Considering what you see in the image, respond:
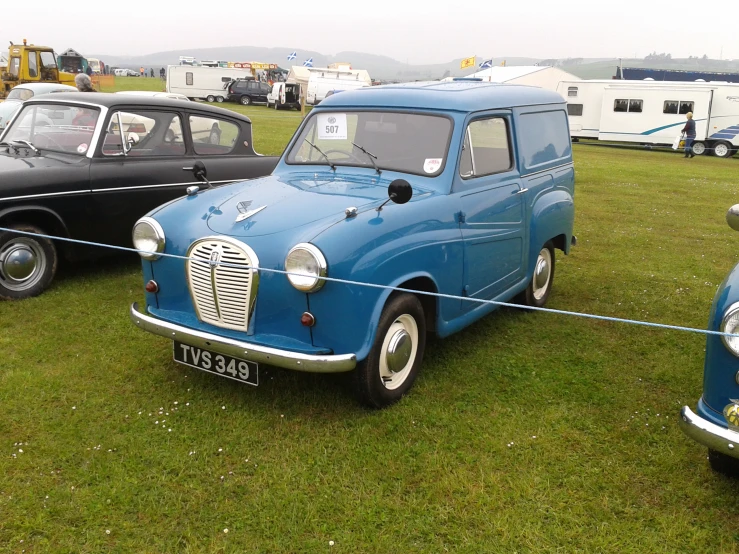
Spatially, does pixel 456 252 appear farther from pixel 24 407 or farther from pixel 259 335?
pixel 24 407

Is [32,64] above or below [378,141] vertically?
above

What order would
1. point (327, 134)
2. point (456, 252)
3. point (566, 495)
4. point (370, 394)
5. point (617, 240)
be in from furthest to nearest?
point (617, 240) → point (327, 134) → point (456, 252) → point (370, 394) → point (566, 495)

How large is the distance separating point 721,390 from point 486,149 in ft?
8.31

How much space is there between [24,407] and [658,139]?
25.4m

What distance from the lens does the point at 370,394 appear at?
12.5 ft

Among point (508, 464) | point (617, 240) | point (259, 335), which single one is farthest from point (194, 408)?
point (617, 240)

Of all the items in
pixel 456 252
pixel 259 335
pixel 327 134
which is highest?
pixel 327 134

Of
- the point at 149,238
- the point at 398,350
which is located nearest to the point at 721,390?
the point at 398,350

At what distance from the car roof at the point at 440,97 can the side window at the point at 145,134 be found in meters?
2.28

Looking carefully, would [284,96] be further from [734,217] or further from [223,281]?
[734,217]

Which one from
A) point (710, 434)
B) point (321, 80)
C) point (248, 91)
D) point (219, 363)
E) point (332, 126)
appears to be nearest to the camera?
point (710, 434)

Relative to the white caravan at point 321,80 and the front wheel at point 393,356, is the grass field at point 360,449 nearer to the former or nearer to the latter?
the front wheel at point 393,356

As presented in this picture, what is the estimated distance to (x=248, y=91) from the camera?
4131cm

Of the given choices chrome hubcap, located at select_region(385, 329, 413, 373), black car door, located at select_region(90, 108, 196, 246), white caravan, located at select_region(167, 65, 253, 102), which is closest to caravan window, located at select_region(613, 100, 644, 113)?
black car door, located at select_region(90, 108, 196, 246)
